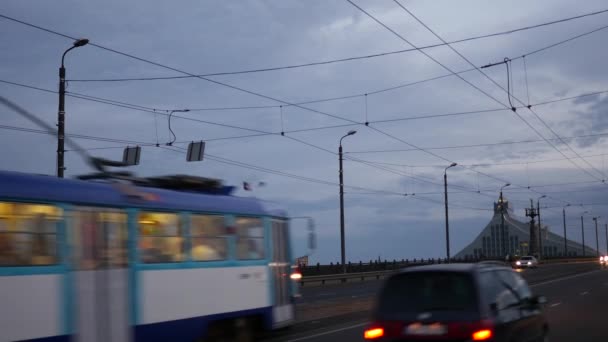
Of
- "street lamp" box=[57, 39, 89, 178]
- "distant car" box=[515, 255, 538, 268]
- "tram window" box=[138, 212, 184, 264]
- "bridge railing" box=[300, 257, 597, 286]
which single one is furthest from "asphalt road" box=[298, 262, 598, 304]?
"distant car" box=[515, 255, 538, 268]

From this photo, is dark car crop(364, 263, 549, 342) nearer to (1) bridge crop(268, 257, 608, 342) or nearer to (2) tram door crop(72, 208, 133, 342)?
(2) tram door crop(72, 208, 133, 342)

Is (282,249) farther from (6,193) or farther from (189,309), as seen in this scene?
(6,193)

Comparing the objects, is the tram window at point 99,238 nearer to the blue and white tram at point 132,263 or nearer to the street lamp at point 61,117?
the blue and white tram at point 132,263

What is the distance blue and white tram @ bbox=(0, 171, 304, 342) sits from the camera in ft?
33.2

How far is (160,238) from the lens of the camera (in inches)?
505

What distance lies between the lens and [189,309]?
13281 millimetres

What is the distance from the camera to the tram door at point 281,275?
16297 millimetres

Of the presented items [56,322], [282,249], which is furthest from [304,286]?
[56,322]

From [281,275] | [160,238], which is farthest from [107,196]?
[281,275]

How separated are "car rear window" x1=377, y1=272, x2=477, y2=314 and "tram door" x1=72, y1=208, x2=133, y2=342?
13.8 feet

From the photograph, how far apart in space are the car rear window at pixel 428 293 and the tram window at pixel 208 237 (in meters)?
5.06

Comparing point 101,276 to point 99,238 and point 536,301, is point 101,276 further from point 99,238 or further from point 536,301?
point 536,301

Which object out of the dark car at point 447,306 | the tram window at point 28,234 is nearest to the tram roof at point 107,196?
the tram window at point 28,234

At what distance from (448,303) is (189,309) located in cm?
568
